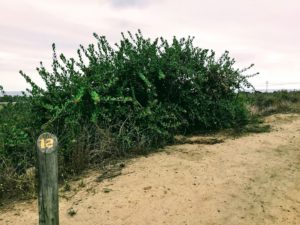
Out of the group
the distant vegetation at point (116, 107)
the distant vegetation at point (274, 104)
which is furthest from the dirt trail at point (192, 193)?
Answer: the distant vegetation at point (274, 104)

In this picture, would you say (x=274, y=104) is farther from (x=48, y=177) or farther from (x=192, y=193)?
(x=48, y=177)

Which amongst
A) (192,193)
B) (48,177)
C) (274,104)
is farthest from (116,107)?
(274,104)

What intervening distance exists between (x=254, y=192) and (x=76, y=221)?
2.47 metres

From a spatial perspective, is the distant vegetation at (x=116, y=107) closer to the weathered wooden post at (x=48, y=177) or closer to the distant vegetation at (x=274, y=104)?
the weathered wooden post at (x=48, y=177)

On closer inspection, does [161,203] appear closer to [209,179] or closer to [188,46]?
[209,179]

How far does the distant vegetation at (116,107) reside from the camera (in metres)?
6.88

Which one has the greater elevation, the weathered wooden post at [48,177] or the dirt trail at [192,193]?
the weathered wooden post at [48,177]

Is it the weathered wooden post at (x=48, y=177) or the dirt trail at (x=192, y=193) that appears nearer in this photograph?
the weathered wooden post at (x=48, y=177)

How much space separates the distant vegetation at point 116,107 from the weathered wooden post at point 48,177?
2492 millimetres

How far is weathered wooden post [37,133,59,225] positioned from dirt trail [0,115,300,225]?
1439mm

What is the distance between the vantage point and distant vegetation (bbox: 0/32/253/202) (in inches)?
271

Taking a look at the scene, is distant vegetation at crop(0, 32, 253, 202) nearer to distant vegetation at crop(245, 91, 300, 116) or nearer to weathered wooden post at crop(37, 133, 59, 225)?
weathered wooden post at crop(37, 133, 59, 225)

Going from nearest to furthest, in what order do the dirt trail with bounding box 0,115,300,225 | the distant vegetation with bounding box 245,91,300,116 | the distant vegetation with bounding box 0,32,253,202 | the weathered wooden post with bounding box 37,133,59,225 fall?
the weathered wooden post with bounding box 37,133,59,225 → the dirt trail with bounding box 0,115,300,225 → the distant vegetation with bounding box 0,32,253,202 → the distant vegetation with bounding box 245,91,300,116

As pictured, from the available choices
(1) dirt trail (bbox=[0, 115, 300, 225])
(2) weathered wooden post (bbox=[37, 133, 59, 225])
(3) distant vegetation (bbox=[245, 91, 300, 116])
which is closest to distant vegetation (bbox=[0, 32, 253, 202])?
(1) dirt trail (bbox=[0, 115, 300, 225])
